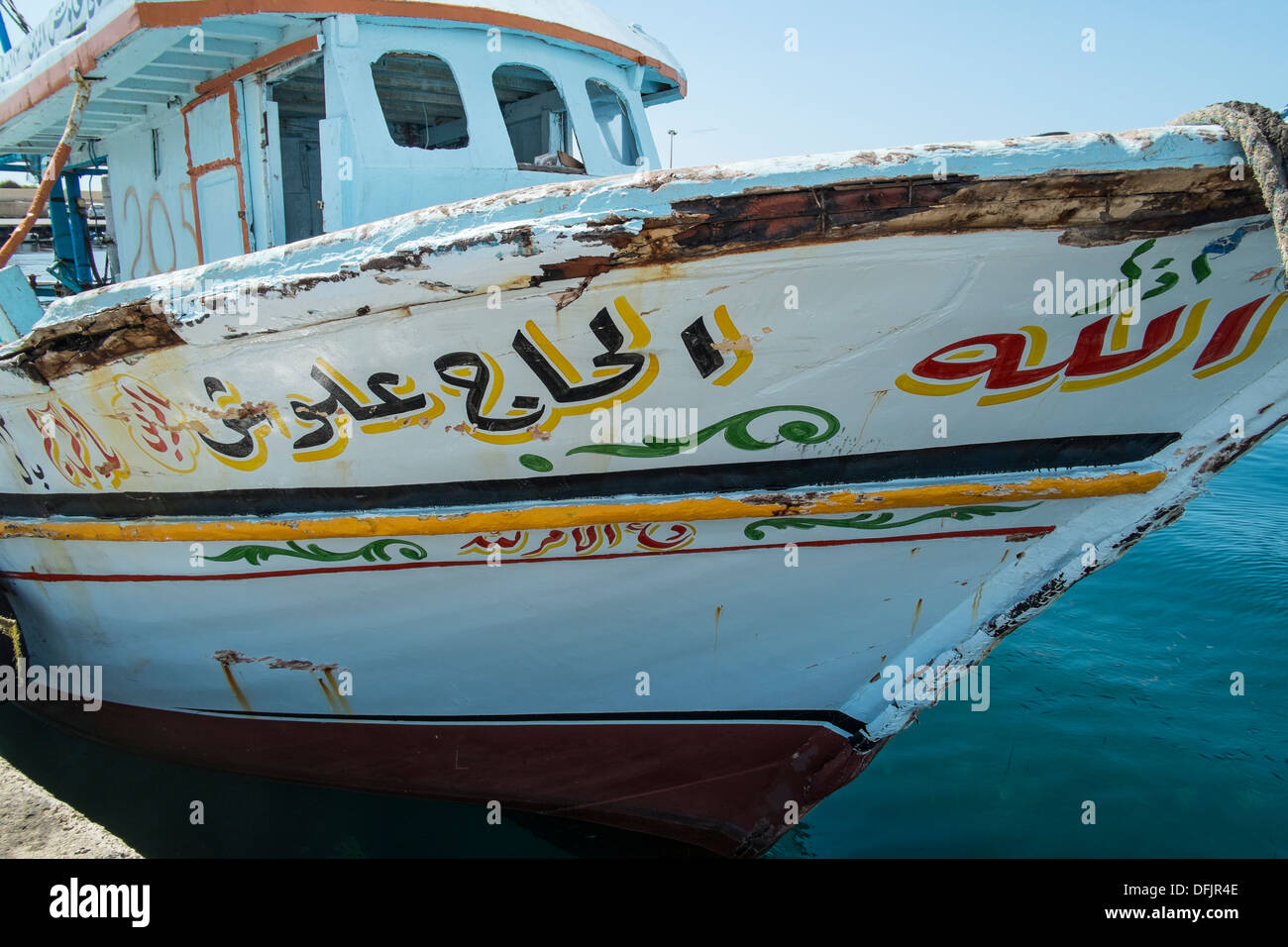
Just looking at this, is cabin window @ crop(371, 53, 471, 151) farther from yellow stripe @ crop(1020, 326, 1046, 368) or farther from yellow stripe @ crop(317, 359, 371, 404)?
yellow stripe @ crop(1020, 326, 1046, 368)

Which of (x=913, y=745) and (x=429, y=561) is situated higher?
(x=429, y=561)

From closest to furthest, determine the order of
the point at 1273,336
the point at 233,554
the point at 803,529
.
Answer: the point at 1273,336 → the point at 803,529 → the point at 233,554

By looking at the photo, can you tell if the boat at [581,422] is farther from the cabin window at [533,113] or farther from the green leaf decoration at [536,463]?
the cabin window at [533,113]

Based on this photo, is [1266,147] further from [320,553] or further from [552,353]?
[320,553]

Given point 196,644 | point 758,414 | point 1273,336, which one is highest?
point 1273,336

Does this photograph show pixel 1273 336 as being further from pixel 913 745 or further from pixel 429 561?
pixel 913 745

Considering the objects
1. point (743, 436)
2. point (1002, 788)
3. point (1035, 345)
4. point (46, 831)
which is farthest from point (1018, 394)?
point (46, 831)

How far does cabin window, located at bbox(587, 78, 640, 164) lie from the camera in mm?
4320

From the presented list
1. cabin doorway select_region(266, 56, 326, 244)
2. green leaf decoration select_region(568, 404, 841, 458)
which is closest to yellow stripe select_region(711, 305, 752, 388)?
green leaf decoration select_region(568, 404, 841, 458)

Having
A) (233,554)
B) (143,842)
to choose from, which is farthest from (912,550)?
(143,842)

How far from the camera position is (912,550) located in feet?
8.41

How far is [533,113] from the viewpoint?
4.43 meters
